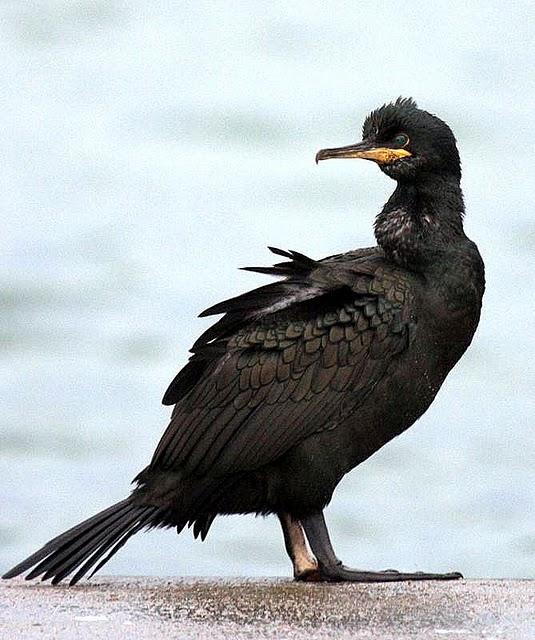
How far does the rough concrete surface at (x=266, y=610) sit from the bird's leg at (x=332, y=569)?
0.15 meters

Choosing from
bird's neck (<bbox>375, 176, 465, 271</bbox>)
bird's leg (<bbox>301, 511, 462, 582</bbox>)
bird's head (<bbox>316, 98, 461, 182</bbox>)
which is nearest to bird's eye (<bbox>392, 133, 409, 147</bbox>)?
bird's head (<bbox>316, 98, 461, 182</bbox>)

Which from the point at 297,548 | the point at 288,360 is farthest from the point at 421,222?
the point at 297,548

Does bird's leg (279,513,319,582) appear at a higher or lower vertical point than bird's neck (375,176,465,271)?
lower

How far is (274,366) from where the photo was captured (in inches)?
334

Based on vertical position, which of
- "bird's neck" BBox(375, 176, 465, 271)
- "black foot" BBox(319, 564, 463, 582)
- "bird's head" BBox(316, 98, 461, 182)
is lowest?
"black foot" BBox(319, 564, 463, 582)

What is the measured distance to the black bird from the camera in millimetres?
8406

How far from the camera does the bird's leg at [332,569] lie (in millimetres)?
8383

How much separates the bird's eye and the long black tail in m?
2.31

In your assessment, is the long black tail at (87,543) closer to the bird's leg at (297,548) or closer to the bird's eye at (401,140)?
the bird's leg at (297,548)

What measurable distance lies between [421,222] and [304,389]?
110cm

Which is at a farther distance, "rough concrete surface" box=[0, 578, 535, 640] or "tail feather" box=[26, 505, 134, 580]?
"tail feather" box=[26, 505, 134, 580]

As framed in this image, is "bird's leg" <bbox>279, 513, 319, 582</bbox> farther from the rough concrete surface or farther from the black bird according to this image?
the rough concrete surface

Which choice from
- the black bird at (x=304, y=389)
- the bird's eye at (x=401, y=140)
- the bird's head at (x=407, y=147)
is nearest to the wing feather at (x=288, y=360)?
the black bird at (x=304, y=389)

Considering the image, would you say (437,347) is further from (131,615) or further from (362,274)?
(131,615)
